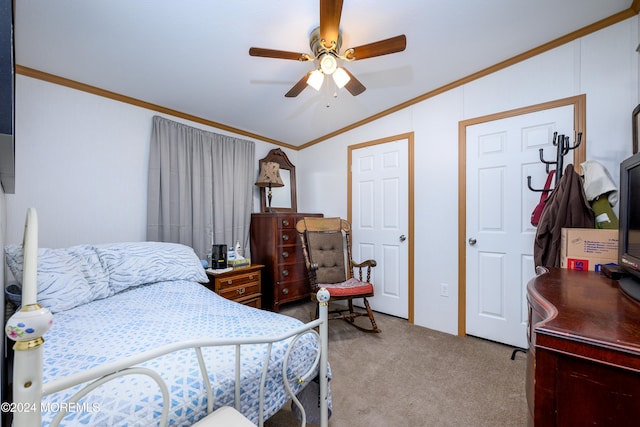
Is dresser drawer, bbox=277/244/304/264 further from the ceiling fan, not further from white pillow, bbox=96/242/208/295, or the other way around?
the ceiling fan

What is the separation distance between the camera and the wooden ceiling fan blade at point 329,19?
4.05 feet

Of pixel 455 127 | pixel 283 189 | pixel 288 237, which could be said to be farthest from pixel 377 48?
pixel 283 189

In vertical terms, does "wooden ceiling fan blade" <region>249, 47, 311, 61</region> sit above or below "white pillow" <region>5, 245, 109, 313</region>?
above

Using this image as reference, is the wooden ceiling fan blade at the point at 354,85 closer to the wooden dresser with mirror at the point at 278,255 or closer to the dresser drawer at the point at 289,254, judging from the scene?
the wooden dresser with mirror at the point at 278,255

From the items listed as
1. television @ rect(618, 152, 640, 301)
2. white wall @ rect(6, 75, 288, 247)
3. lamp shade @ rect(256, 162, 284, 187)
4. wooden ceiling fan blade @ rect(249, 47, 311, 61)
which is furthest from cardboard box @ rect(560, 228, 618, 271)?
white wall @ rect(6, 75, 288, 247)

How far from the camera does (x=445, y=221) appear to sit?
100 inches

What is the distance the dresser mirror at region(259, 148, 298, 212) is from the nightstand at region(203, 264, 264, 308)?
0.98 metres

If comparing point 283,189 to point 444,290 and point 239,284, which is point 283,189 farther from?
point 444,290

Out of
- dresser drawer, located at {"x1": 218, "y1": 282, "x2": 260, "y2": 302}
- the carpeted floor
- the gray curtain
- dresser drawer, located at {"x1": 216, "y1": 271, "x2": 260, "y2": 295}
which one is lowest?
the carpeted floor

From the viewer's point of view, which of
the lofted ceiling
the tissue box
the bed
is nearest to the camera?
the bed

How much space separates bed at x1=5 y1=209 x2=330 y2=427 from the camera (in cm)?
56

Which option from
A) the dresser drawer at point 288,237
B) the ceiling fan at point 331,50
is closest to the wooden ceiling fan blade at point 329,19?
the ceiling fan at point 331,50

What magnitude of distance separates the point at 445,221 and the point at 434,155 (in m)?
0.68

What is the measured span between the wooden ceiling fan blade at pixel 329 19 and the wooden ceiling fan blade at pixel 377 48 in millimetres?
119
